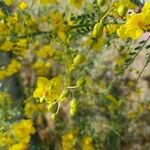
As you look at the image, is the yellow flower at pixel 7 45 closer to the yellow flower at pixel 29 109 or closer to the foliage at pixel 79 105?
the foliage at pixel 79 105

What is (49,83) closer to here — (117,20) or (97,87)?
(117,20)

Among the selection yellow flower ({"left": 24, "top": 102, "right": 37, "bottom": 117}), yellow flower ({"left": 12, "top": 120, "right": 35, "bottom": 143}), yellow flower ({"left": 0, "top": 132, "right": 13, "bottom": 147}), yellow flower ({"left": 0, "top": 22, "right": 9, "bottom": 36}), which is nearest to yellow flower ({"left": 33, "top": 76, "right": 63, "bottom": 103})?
yellow flower ({"left": 0, "top": 22, "right": 9, "bottom": 36})

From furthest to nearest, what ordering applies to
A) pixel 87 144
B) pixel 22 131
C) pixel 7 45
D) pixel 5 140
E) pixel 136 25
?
pixel 87 144 → pixel 22 131 → pixel 5 140 → pixel 7 45 → pixel 136 25

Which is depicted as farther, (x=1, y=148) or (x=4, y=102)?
(x=4, y=102)

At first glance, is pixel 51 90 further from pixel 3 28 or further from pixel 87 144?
pixel 87 144

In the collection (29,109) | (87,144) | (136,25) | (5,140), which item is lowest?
(87,144)

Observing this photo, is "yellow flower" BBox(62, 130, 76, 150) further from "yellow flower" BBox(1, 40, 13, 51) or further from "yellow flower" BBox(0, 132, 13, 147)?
"yellow flower" BBox(1, 40, 13, 51)

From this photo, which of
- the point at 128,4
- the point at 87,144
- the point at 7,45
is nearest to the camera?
the point at 128,4

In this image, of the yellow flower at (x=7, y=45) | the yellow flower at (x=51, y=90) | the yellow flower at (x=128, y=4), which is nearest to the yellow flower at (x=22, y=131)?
the yellow flower at (x=7, y=45)

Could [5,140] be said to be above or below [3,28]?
below

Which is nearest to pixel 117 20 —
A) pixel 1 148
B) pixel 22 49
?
pixel 22 49

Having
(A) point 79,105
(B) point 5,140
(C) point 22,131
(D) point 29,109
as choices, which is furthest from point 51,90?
(D) point 29,109
